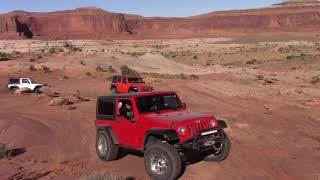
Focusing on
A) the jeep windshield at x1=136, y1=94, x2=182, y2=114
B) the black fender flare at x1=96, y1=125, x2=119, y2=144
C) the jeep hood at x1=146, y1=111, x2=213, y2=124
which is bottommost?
the black fender flare at x1=96, y1=125, x2=119, y2=144

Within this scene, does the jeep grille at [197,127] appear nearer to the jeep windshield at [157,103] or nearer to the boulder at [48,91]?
the jeep windshield at [157,103]

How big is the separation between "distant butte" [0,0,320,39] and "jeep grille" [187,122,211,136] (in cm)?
12675

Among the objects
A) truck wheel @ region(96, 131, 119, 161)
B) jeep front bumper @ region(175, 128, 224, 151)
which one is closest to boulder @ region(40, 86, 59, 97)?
truck wheel @ region(96, 131, 119, 161)

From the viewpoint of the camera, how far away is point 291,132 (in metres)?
16.9

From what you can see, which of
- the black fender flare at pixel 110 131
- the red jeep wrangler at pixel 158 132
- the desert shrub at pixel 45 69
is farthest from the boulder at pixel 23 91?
the black fender flare at pixel 110 131

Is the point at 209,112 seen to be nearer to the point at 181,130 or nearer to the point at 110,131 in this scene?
the point at 110,131

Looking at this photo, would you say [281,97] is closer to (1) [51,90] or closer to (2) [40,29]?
(1) [51,90]

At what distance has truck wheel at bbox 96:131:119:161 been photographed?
13.3 m

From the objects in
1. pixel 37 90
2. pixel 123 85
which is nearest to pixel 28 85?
pixel 37 90

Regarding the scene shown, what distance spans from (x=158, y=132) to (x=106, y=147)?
2544mm

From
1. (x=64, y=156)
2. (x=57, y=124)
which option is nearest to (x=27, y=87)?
(x=57, y=124)

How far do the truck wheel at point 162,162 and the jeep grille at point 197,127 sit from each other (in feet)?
1.80

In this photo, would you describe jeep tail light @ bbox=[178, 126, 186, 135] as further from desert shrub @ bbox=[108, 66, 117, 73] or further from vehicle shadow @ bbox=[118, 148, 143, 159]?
desert shrub @ bbox=[108, 66, 117, 73]

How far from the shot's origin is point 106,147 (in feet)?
44.2
